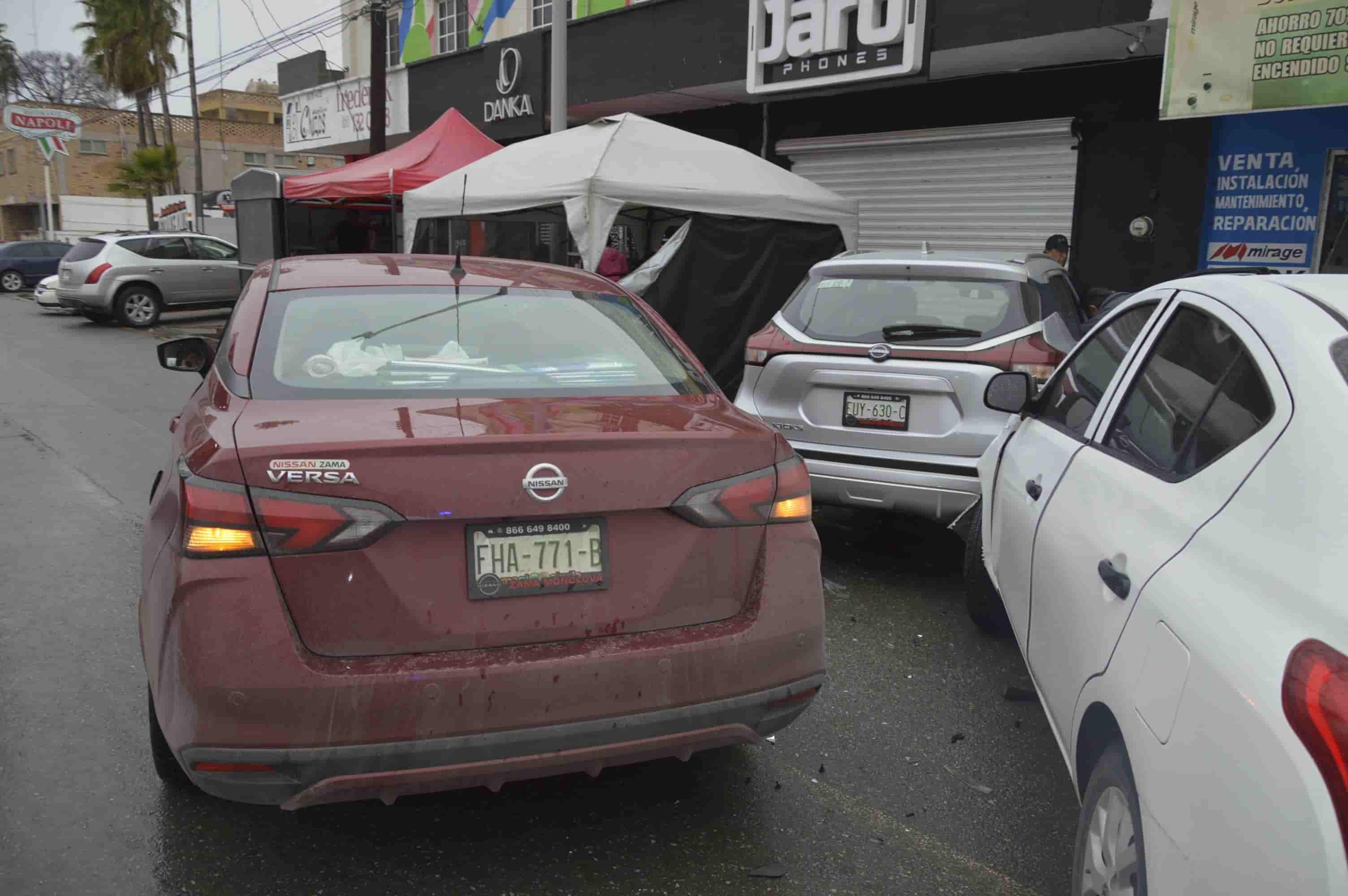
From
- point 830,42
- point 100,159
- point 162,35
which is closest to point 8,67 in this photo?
point 100,159

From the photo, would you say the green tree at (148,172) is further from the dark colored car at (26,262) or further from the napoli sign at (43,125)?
the dark colored car at (26,262)

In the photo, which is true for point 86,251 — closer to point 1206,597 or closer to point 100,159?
point 1206,597

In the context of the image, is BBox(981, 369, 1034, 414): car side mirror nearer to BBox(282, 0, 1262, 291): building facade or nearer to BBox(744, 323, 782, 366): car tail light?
BBox(744, 323, 782, 366): car tail light

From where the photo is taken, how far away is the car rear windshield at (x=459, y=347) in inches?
118

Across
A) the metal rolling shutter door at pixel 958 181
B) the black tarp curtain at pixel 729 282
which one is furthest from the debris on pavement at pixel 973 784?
the metal rolling shutter door at pixel 958 181

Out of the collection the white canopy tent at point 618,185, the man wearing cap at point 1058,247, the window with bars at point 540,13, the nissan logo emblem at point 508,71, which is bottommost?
the man wearing cap at point 1058,247

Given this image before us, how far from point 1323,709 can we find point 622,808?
2.11 m

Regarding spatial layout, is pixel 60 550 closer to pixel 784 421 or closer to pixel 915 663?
pixel 784 421

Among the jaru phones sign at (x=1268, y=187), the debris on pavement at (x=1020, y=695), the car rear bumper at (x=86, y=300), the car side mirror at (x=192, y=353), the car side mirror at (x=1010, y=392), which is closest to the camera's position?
the car side mirror at (x=1010, y=392)

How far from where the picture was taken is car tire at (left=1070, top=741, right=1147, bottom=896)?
2.04 m

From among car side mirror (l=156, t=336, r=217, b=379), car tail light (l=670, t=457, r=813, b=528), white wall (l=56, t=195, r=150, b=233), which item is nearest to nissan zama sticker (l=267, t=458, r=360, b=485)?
car tail light (l=670, t=457, r=813, b=528)

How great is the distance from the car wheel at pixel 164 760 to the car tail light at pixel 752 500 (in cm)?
168

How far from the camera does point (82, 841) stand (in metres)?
2.95

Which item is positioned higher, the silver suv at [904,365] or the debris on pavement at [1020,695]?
the silver suv at [904,365]
